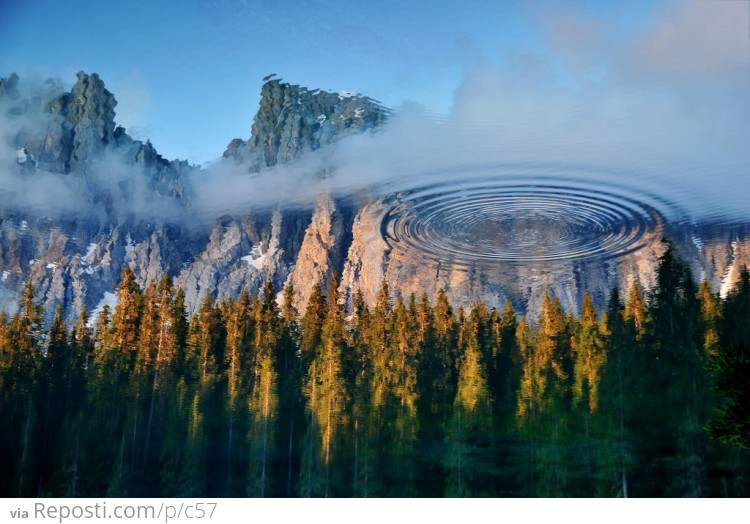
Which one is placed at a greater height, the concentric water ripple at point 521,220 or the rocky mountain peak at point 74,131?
the rocky mountain peak at point 74,131

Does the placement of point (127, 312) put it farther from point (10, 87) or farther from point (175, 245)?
point (10, 87)

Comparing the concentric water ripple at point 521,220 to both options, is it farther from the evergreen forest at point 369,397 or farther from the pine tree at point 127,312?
the pine tree at point 127,312

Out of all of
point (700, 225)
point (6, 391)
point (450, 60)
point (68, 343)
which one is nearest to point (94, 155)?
point (68, 343)

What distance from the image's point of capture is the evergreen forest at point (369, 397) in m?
11.2

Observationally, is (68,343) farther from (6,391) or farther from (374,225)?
(374,225)

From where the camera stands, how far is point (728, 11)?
8969 mm

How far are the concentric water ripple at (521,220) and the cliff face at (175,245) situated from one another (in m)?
0.23

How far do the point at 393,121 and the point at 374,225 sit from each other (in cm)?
191

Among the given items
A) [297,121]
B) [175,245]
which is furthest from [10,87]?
[297,121]

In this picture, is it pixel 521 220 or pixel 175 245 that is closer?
pixel 521 220

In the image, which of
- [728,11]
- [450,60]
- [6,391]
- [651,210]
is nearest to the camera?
[728,11]

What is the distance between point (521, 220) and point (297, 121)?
354 centimetres

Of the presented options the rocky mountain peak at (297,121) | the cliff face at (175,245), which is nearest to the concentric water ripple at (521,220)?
the cliff face at (175,245)

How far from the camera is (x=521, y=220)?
11.4 metres
